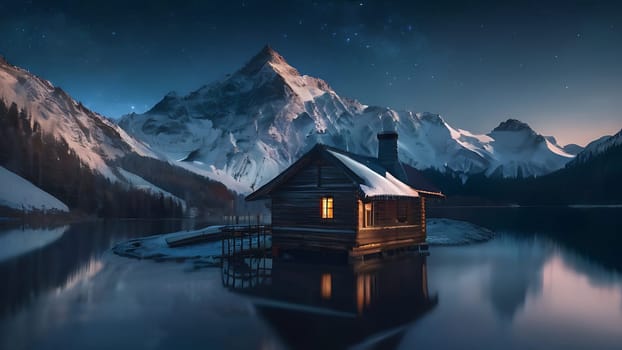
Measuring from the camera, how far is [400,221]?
29078 millimetres

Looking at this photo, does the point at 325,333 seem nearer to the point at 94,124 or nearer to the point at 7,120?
the point at 7,120

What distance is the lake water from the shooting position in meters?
11.0

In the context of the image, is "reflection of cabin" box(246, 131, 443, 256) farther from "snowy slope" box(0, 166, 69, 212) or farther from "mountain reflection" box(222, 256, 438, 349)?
"snowy slope" box(0, 166, 69, 212)

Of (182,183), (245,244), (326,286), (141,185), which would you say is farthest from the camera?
(182,183)

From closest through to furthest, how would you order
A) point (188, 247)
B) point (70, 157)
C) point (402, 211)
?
point (402, 211), point (188, 247), point (70, 157)

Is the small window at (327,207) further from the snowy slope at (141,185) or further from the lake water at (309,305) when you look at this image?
the snowy slope at (141,185)

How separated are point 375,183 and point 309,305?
11.2 meters

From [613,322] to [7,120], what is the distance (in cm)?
12560

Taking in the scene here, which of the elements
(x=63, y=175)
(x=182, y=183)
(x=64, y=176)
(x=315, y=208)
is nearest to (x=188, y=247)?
(x=315, y=208)

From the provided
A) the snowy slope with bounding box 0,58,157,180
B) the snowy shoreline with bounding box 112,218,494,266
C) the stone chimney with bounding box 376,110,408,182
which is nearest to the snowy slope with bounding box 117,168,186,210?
the snowy slope with bounding box 0,58,157,180

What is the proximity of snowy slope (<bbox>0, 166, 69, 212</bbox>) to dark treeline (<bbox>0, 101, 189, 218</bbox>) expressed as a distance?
9.22m

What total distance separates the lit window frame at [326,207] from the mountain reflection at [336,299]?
2.90 m

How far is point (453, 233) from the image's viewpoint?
42812 mm

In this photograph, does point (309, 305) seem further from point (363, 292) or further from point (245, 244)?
point (245, 244)
